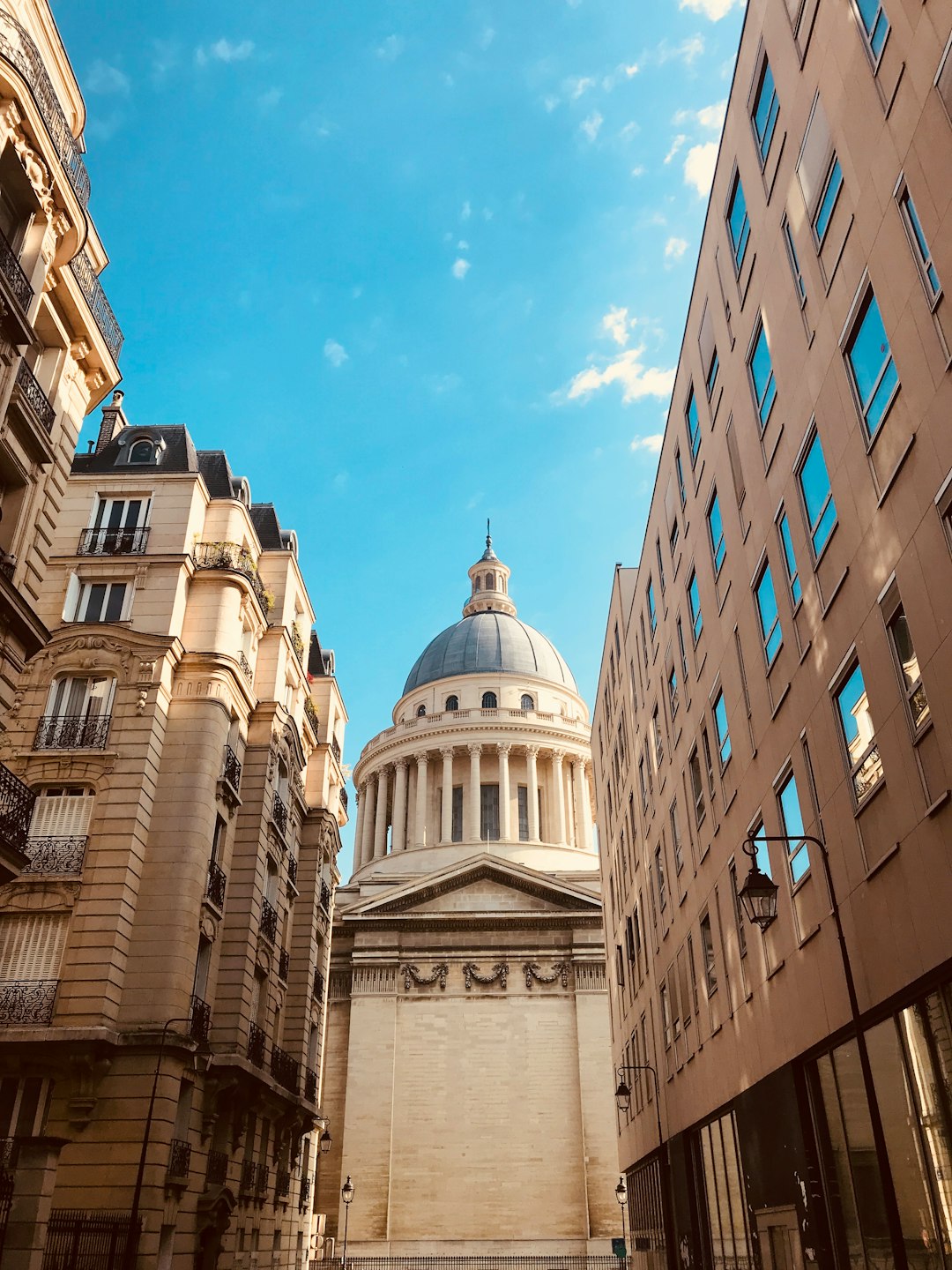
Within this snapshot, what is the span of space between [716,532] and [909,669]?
33.1 ft

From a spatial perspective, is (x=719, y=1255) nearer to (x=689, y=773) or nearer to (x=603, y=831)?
(x=689, y=773)

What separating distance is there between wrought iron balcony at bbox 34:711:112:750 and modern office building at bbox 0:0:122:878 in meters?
7.46

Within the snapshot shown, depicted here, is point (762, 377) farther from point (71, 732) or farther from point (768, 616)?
point (71, 732)

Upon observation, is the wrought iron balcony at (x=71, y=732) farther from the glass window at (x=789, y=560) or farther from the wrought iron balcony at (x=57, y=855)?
the glass window at (x=789, y=560)

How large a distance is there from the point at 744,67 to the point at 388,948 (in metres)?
46.8

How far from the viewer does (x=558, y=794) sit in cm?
7400

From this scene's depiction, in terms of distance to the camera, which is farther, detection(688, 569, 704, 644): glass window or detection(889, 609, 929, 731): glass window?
detection(688, 569, 704, 644): glass window

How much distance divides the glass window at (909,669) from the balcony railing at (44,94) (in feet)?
45.5

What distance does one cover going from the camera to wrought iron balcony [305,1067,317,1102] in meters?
34.3

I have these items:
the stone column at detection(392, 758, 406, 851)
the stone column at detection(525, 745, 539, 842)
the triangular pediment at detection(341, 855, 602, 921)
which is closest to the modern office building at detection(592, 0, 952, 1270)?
the triangular pediment at detection(341, 855, 602, 921)

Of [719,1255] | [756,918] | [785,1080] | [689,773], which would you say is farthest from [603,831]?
[756,918]

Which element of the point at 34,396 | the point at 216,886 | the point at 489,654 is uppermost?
the point at 489,654

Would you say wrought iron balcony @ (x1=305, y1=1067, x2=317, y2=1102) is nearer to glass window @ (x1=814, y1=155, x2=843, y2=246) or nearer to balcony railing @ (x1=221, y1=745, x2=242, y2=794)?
balcony railing @ (x1=221, y1=745, x2=242, y2=794)

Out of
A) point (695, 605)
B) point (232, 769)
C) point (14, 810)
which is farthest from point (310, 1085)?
point (14, 810)
